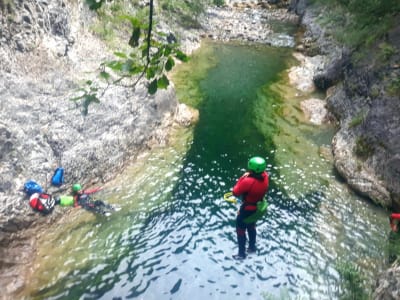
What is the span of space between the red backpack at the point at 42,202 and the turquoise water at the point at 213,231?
69cm

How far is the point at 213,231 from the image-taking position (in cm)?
1078

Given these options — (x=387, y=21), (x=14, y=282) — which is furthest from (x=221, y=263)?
(x=387, y=21)

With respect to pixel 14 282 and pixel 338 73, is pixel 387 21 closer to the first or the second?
pixel 338 73

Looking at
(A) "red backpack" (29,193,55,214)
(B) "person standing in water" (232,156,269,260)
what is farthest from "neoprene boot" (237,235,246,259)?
(A) "red backpack" (29,193,55,214)

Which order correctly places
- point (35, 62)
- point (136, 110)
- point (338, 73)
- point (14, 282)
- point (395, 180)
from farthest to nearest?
1. point (338, 73)
2. point (136, 110)
3. point (35, 62)
4. point (395, 180)
5. point (14, 282)

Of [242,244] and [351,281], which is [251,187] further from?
[351,281]

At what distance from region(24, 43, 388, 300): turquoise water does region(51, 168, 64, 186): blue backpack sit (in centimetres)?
109

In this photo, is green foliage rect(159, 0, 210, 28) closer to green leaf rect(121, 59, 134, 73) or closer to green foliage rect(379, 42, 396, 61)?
green foliage rect(379, 42, 396, 61)

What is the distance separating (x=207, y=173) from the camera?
13.4 meters

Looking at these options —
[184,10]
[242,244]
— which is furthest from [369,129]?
[184,10]

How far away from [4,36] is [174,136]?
7243 millimetres

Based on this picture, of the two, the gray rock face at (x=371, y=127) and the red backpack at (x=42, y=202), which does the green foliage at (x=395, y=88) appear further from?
the red backpack at (x=42, y=202)

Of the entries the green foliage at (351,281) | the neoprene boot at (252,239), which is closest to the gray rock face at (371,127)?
the green foliage at (351,281)

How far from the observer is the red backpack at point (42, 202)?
10305 mm
